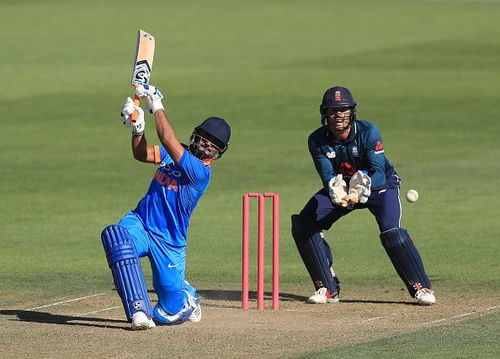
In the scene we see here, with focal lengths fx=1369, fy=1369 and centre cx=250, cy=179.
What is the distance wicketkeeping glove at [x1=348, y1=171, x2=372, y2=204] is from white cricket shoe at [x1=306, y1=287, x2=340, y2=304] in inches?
36.4

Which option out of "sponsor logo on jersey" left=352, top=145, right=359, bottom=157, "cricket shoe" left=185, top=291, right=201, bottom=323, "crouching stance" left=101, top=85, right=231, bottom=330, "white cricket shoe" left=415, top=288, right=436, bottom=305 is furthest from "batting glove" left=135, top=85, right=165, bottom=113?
"white cricket shoe" left=415, top=288, right=436, bottom=305

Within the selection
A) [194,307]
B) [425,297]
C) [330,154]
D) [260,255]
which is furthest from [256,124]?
[194,307]

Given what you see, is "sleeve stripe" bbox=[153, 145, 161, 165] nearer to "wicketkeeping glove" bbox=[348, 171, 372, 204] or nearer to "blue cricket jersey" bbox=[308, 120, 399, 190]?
"blue cricket jersey" bbox=[308, 120, 399, 190]

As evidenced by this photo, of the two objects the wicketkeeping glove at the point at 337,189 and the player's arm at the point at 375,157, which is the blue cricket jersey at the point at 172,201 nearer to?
the wicketkeeping glove at the point at 337,189

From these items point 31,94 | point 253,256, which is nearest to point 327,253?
point 253,256

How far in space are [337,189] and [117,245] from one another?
221cm

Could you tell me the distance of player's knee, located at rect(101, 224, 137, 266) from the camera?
10.4 m

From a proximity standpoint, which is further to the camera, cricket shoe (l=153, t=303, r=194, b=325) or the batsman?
the batsman

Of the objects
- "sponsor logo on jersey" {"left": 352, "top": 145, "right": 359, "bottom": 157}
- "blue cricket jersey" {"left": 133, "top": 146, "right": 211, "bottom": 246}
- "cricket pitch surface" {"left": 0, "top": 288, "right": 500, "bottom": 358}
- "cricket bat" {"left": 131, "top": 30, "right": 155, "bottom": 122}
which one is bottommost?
"cricket pitch surface" {"left": 0, "top": 288, "right": 500, "bottom": 358}

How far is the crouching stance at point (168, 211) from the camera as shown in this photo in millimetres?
10547

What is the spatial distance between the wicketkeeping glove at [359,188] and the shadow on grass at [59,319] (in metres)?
2.26

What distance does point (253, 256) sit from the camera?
15578mm

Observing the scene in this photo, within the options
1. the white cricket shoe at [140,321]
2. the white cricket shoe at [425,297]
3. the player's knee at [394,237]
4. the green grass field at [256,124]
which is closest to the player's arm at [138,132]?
the white cricket shoe at [140,321]

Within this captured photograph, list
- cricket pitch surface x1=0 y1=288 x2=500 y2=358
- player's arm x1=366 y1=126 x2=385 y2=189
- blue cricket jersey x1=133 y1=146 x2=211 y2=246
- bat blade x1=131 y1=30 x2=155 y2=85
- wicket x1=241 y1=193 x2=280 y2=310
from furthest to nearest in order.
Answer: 1. player's arm x1=366 y1=126 x2=385 y2=189
2. wicket x1=241 y1=193 x2=280 y2=310
3. bat blade x1=131 y1=30 x2=155 y2=85
4. blue cricket jersey x1=133 y1=146 x2=211 y2=246
5. cricket pitch surface x1=0 y1=288 x2=500 y2=358
